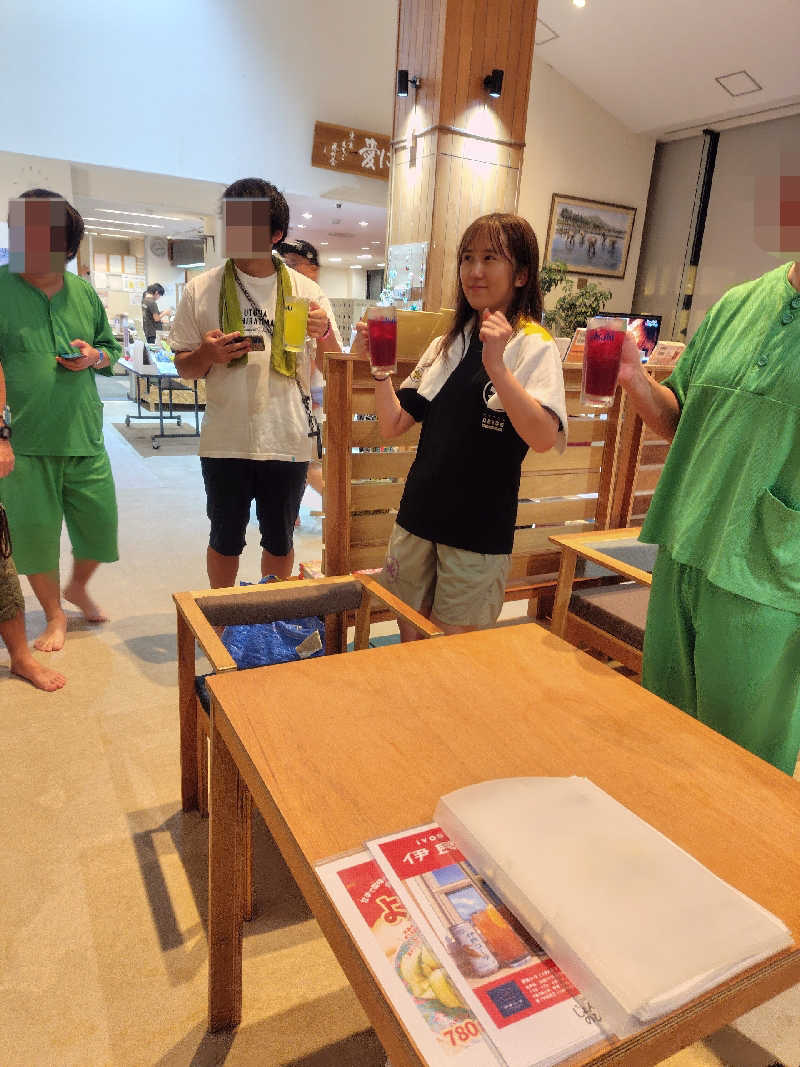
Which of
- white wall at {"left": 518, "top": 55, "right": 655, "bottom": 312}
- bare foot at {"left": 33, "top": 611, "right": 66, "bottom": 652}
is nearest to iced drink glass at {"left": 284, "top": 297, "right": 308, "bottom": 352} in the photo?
bare foot at {"left": 33, "top": 611, "right": 66, "bottom": 652}

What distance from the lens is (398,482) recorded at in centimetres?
232

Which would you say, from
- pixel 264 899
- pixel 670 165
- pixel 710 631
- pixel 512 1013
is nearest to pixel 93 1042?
pixel 264 899

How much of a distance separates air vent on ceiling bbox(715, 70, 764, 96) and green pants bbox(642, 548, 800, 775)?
7076 mm

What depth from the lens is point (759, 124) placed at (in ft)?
23.7

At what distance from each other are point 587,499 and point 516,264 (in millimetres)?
1412

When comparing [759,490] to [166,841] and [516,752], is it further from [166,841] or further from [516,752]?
[166,841]

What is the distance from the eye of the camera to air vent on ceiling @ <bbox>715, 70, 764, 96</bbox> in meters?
6.43

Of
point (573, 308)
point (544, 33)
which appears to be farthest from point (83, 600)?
point (544, 33)

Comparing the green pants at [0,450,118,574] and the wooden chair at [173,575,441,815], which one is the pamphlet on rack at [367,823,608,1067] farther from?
the green pants at [0,450,118,574]

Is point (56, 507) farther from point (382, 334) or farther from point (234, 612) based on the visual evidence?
point (382, 334)

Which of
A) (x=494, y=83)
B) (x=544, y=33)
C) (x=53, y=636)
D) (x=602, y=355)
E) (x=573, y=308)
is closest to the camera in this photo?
(x=602, y=355)

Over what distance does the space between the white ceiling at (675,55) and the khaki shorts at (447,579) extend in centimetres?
630

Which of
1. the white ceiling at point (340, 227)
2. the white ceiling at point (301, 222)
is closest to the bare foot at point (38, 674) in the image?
the white ceiling at point (340, 227)

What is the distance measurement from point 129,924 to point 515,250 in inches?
66.8
